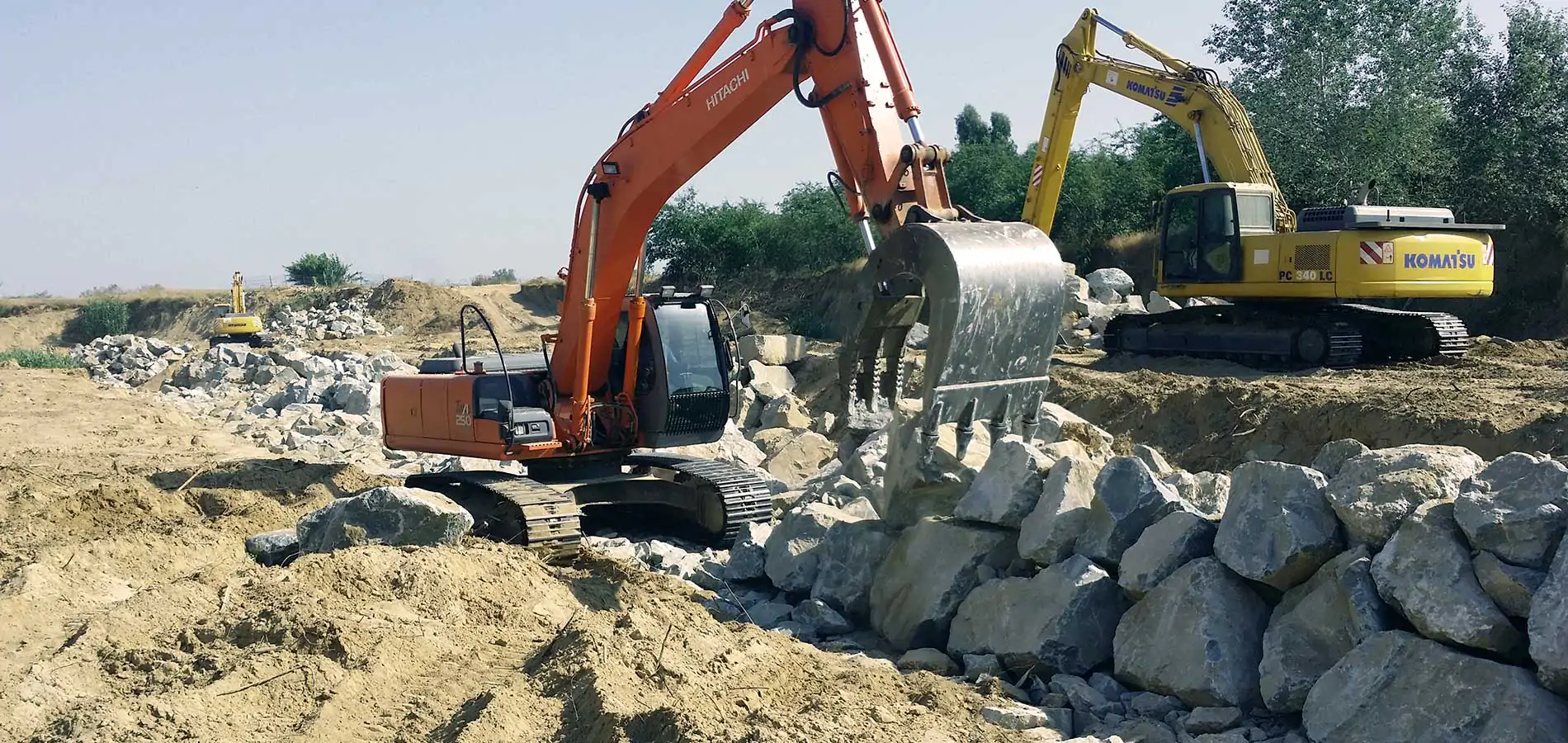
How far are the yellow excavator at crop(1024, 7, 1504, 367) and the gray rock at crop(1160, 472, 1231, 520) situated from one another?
8.84 meters

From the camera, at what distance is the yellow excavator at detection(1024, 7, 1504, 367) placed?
1444cm

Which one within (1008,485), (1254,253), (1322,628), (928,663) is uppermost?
(1254,253)

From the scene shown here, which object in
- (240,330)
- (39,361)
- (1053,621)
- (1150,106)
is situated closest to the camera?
(1053,621)

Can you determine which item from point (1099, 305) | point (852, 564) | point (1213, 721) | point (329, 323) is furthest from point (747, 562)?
point (329, 323)

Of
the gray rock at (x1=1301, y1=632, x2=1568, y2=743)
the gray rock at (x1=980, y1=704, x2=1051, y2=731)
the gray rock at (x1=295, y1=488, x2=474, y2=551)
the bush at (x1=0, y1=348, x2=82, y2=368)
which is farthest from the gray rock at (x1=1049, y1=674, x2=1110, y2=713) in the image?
the bush at (x1=0, y1=348, x2=82, y2=368)

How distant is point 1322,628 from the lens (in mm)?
5129

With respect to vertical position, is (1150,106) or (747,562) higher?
(1150,106)

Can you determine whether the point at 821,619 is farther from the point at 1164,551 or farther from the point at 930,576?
the point at 1164,551

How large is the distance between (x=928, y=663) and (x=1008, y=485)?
39.9 inches

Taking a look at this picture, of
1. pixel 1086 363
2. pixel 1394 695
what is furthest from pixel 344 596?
pixel 1086 363

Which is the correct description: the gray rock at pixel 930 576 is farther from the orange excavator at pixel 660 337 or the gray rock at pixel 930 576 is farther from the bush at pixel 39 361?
the bush at pixel 39 361

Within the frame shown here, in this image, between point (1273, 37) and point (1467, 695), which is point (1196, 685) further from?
point (1273, 37)

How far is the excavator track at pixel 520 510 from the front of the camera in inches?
308

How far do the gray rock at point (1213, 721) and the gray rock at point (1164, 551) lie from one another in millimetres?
654
